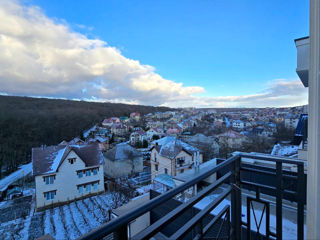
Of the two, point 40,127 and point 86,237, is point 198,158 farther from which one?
point 40,127

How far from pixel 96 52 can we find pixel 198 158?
7.60 m

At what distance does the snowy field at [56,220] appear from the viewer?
3.98 m

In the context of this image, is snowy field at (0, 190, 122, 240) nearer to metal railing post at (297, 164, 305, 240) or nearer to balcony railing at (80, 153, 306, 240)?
balcony railing at (80, 153, 306, 240)

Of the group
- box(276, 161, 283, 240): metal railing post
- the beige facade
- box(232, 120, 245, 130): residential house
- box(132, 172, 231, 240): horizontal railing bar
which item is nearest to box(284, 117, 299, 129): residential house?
the beige facade

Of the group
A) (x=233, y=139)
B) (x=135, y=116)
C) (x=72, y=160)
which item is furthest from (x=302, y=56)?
(x=135, y=116)

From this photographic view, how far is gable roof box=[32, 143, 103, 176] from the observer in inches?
247

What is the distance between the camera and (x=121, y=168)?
9.52 metres

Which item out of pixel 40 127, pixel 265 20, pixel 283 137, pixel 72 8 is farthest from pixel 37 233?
pixel 40 127

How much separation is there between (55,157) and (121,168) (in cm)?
388

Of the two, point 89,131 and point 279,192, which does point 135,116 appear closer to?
point 89,131

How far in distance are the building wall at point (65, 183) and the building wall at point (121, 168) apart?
87.3 inches

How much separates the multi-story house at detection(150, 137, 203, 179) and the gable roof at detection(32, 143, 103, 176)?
10.0 ft

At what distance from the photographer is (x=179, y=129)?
1919cm

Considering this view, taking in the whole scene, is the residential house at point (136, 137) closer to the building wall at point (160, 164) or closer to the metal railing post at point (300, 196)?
the building wall at point (160, 164)
